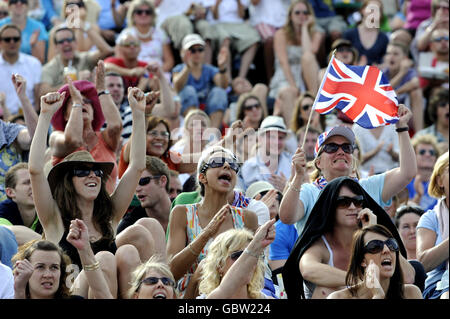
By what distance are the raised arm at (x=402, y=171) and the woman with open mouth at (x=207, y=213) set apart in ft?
3.25

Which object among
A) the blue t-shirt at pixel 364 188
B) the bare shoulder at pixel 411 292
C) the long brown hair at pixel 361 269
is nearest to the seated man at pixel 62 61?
the blue t-shirt at pixel 364 188

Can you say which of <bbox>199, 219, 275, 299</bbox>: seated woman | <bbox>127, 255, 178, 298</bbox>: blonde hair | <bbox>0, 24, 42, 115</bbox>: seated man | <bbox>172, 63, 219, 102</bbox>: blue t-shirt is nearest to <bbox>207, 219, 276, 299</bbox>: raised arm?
<bbox>199, 219, 275, 299</bbox>: seated woman

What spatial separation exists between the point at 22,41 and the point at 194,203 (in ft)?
20.9

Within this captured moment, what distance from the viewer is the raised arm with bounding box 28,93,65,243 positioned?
7.13 meters

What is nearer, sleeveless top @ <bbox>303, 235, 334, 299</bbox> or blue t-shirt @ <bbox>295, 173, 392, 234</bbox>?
sleeveless top @ <bbox>303, 235, 334, 299</bbox>

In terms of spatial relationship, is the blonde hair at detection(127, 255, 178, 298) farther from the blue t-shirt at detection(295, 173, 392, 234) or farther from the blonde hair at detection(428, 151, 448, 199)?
the blonde hair at detection(428, 151, 448, 199)

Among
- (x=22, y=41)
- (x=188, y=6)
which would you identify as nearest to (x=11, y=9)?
(x=22, y=41)

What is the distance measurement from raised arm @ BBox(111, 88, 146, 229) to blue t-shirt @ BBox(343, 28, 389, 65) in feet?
22.2

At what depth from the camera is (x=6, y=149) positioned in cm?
914

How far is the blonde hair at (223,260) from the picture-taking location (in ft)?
21.1

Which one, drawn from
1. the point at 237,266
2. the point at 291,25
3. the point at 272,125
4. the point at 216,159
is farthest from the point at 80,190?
the point at 291,25

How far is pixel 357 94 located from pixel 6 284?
3.19 m

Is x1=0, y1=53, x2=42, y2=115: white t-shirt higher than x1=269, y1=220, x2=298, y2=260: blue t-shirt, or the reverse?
x1=0, y1=53, x2=42, y2=115: white t-shirt
